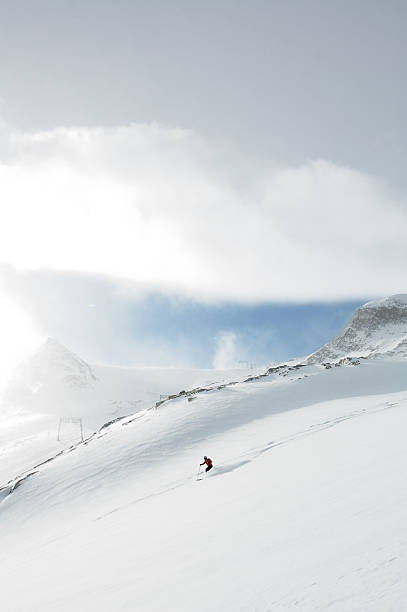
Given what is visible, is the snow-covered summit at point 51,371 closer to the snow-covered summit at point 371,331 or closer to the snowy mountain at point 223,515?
the snow-covered summit at point 371,331

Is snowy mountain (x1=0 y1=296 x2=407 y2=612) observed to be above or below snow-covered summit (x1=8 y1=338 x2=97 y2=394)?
below

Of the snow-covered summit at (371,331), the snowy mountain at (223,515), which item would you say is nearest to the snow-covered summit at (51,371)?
the snow-covered summit at (371,331)

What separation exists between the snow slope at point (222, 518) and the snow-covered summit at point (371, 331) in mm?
68385

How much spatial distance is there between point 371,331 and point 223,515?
3943 inches

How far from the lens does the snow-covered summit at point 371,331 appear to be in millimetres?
88863

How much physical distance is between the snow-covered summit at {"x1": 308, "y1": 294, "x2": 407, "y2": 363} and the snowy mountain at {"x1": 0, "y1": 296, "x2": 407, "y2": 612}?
214 ft

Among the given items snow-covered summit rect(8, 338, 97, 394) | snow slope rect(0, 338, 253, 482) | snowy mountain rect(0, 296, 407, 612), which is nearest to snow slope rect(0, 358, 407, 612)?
snowy mountain rect(0, 296, 407, 612)

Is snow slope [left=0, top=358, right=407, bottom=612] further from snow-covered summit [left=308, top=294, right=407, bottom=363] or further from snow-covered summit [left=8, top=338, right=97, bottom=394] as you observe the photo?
snow-covered summit [left=8, top=338, right=97, bottom=394]

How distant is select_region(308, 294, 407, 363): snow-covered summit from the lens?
88863mm

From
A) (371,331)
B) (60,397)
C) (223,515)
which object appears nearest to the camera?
(223,515)

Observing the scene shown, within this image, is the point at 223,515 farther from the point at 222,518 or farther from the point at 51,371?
the point at 51,371

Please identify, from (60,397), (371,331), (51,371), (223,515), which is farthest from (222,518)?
(51,371)

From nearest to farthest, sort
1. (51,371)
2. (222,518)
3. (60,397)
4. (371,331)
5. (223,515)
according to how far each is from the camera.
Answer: (222,518) < (223,515) < (371,331) < (60,397) < (51,371)

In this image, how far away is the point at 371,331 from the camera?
97.2 meters
